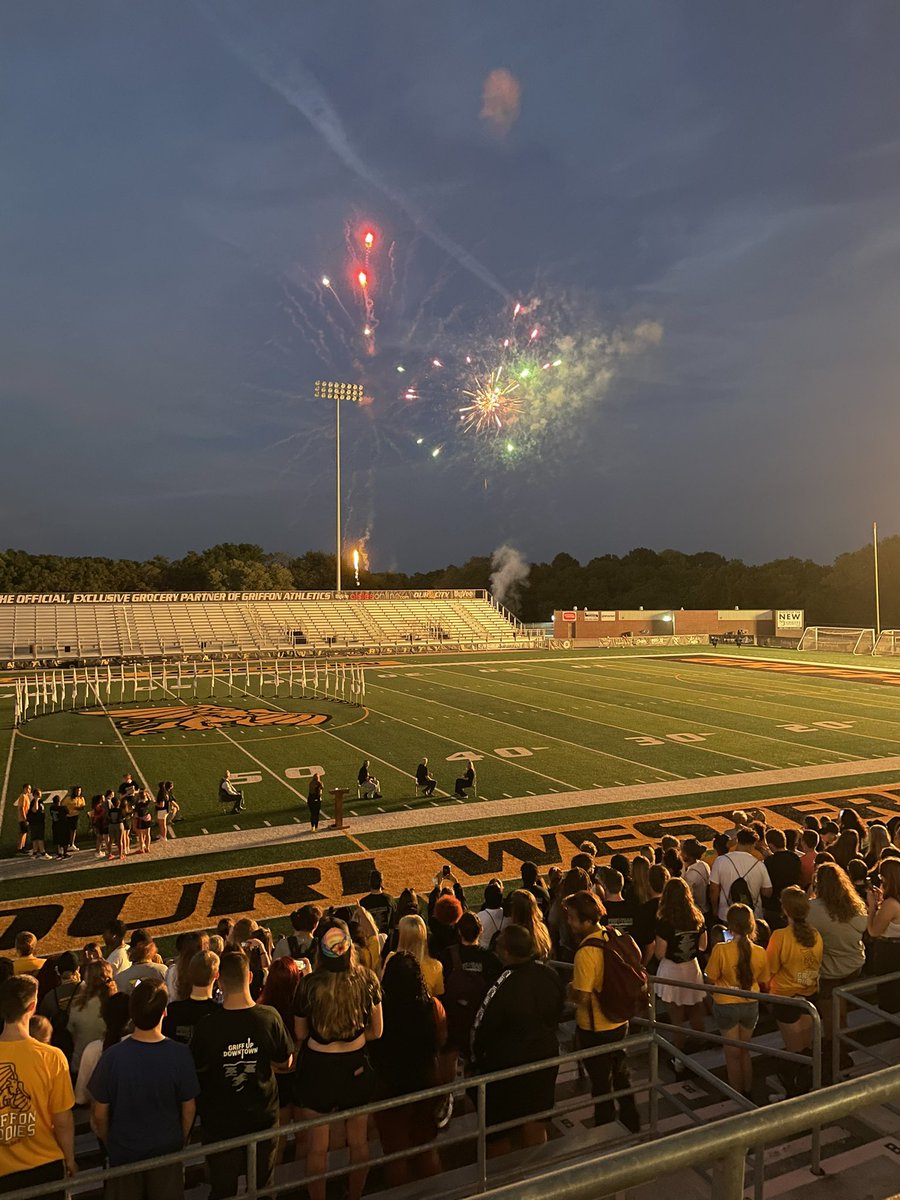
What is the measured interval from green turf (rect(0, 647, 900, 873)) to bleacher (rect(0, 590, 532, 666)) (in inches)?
986

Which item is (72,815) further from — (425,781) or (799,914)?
(799,914)

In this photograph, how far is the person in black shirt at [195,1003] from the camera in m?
5.45

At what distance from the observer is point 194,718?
3350cm

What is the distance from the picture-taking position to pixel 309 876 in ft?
50.8

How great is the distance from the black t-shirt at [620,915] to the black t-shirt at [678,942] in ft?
1.57

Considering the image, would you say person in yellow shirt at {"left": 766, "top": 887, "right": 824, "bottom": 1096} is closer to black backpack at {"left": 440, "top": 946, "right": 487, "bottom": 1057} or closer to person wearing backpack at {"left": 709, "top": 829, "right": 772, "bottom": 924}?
person wearing backpack at {"left": 709, "top": 829, "right": 772, "bottom": 924}

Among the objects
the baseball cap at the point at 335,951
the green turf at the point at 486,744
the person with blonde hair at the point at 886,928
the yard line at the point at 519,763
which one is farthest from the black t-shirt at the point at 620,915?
the yard line at the point at 519,763

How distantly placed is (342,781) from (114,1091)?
60.7ft

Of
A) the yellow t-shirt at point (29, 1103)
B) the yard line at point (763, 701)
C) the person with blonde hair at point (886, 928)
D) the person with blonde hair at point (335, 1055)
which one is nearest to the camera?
the yellow t-shirt at point (29, 1103)

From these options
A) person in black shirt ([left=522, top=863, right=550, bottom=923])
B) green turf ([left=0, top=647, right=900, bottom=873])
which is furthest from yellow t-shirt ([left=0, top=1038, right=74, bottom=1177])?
green turf ([left=0, top=647, right=900, bottom=873])

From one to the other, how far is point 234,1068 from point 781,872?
722cm

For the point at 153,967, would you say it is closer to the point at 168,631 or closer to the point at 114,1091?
the point at 114,1091

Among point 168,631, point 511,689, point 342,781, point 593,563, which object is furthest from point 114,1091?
point 593,563

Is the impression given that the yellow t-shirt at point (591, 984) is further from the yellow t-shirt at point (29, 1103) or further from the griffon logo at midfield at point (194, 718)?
the griffon logo at midfield at point (194, 718)
